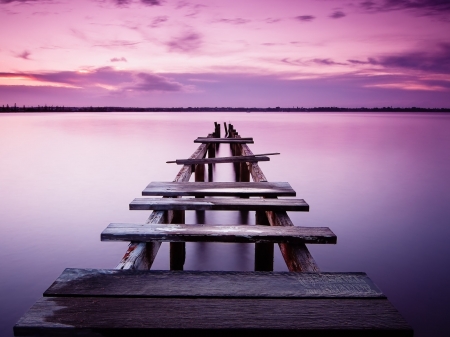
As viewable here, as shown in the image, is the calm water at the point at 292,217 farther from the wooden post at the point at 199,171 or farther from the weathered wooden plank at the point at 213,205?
the weathered wooden plank at the point at 213,205

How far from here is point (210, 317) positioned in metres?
1.71

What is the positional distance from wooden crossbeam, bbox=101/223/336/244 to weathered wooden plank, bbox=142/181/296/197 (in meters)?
1.48

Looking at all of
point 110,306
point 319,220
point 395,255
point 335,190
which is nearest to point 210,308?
point 110,306

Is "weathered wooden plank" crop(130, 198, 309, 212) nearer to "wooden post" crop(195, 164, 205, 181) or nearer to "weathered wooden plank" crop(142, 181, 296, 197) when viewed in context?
"weathered wooden plank" crop(142, 181, 296, 197)

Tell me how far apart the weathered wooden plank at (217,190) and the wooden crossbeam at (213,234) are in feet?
4.85

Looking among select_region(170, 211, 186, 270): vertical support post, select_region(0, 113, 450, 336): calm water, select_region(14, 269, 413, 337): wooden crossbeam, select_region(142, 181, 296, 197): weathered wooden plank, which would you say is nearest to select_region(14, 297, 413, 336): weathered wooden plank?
select_region(14, 269, 413, 337): wooden crossbeam

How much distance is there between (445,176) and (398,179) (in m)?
2.21

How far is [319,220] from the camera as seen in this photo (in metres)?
8.52

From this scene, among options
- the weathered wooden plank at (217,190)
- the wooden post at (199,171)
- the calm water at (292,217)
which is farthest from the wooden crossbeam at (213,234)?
the wooden post at (199,171)

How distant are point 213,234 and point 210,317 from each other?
122 centimetres

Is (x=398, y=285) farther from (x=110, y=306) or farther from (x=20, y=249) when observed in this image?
(x=20, y=249)

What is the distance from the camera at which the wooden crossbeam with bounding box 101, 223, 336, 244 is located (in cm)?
286

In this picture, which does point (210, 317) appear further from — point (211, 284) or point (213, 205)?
point (213, 205)

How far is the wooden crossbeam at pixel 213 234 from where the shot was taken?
9.39 feet
